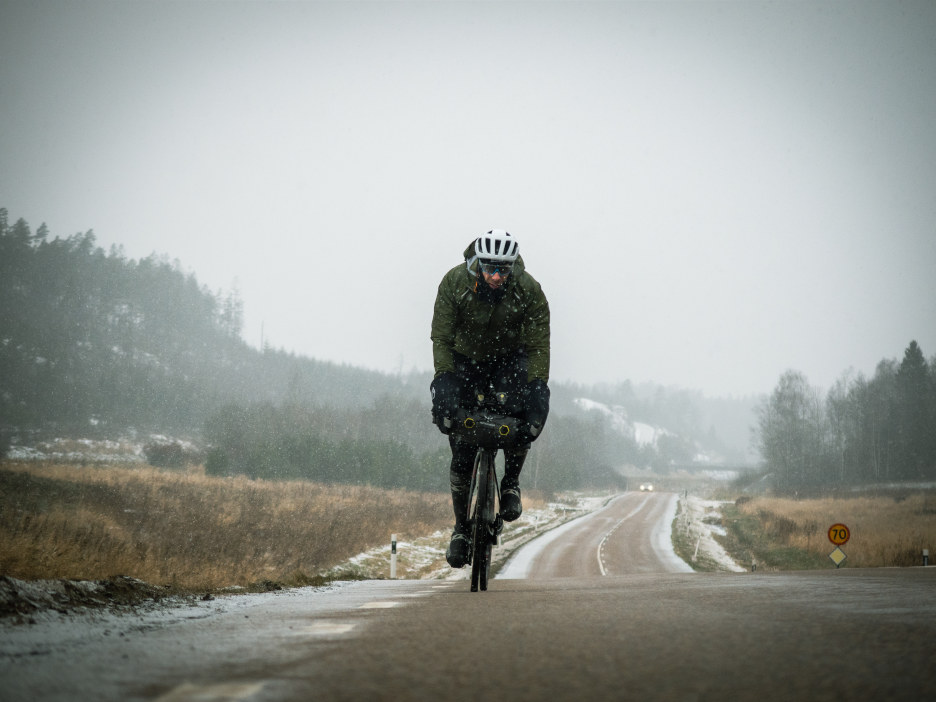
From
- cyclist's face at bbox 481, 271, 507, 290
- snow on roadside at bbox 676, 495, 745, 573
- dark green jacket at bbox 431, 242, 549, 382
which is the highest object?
cyclist's face at bbox 481, 271, 507, 290

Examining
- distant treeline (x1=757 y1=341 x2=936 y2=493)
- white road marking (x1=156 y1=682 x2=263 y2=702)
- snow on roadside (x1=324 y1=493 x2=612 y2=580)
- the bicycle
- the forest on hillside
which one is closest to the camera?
white road marking (x1=156 y1=682 x2=263 y2=702)

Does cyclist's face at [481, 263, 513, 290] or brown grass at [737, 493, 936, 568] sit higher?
cyclist's face at [481, 263, 513, 290]

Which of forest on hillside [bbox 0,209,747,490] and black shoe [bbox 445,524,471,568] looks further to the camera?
forest on hillside [bbox 0,209,747,490]

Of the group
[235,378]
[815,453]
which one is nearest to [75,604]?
[815,453]

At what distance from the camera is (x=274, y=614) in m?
3.72

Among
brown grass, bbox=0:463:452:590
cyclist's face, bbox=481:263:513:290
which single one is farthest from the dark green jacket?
brown grass, bbox=0:463:452:590

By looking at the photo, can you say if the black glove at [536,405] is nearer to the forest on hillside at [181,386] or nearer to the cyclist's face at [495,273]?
the cyclist's face at [495,273]

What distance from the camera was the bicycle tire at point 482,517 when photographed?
5.93m

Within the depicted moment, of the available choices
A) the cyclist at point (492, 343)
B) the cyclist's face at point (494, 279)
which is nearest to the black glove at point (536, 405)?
the cyclist at point (492, 343)

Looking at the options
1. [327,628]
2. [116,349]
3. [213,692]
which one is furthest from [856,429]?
[116,349]

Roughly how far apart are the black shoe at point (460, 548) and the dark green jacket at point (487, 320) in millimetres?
1511

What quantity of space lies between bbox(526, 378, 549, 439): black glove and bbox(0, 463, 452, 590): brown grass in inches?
140

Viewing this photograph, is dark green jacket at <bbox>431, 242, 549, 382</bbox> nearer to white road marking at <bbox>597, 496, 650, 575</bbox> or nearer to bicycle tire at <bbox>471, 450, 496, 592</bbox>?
bicycle tire at <bbox>471, 450, 496, 592</bbox>

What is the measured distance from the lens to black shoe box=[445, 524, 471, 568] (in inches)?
234
